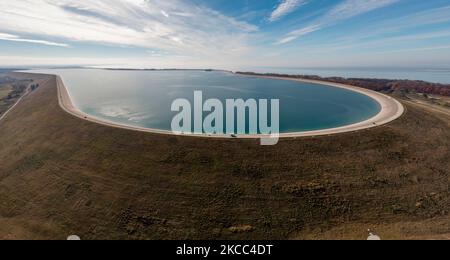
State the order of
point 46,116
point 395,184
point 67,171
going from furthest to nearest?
point 46,116
point 67,171
point 395,184

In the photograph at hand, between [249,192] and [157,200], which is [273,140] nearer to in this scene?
[249,192]

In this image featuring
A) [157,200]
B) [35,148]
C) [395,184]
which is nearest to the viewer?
[157,200]

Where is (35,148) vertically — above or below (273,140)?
below
